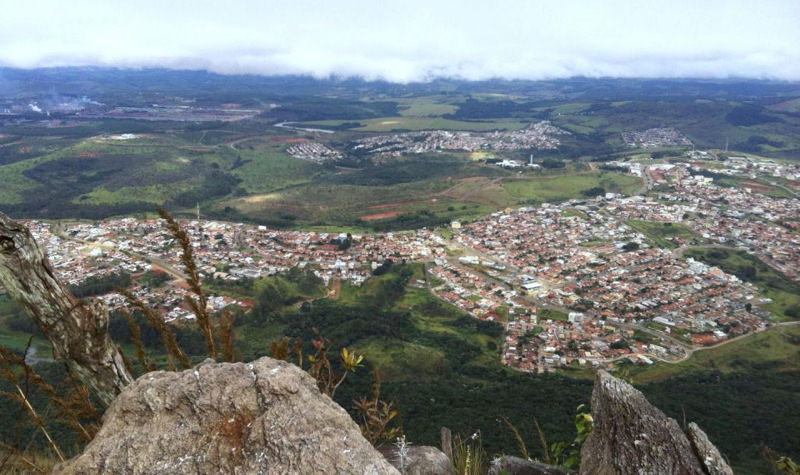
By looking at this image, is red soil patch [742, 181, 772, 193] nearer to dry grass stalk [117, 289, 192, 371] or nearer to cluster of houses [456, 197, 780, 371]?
cluster of houses [456, 197, 780, 371]

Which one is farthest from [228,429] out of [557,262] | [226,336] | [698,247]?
[698,247]

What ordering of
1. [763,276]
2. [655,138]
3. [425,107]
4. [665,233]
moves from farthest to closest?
[425,107], [655,138], [665,233], [763,276]

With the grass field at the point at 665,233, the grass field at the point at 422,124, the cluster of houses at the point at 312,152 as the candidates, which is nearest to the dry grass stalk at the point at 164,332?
the grass field at the point at 665,233

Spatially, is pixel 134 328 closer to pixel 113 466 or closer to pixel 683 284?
pixel 113 466

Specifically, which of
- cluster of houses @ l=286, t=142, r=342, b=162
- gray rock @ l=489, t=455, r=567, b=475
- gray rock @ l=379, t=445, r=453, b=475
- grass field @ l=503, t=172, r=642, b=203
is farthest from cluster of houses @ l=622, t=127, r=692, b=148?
gray rock @ l=379, t=445, r=453, b=475

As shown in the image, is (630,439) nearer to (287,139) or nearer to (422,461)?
(422,461)

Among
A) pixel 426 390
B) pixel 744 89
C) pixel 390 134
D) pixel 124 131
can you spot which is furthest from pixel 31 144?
pixel 744 89
